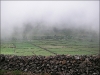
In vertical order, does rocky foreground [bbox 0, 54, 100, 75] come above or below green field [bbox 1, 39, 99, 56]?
above

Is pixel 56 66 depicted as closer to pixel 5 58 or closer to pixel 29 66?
pixel 29 66

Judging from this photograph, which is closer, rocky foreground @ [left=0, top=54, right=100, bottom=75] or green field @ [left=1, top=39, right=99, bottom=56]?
rocky foreground @ [left=0, top=54, right=100, bottom=75]

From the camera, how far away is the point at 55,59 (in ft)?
64.1

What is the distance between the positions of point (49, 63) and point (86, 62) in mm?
3320

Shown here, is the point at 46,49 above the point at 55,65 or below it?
below

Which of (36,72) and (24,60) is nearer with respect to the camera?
(36,72)

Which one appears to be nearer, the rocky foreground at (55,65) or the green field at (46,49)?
the rocky foreground at (55,65)

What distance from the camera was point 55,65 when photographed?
18.5 metres

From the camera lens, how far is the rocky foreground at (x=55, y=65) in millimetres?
17516

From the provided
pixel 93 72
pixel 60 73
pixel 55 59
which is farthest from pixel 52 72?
pixel 93 72

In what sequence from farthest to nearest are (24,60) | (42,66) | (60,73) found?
(24,60)
(42,66)
(60,73)

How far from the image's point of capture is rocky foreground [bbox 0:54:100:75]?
1752 centimetres

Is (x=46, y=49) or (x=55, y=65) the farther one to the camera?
(x=46, y=49)

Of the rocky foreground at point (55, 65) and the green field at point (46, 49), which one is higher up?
the rocky foreground at point (55, 65)
